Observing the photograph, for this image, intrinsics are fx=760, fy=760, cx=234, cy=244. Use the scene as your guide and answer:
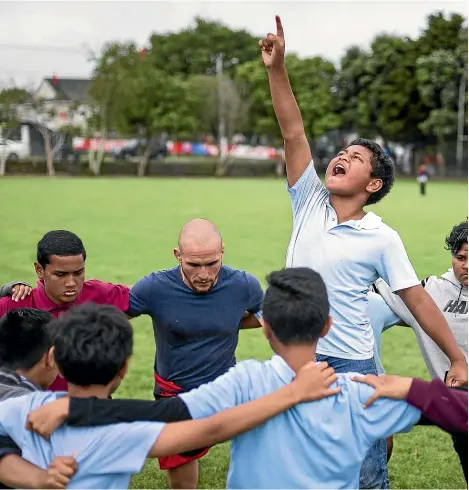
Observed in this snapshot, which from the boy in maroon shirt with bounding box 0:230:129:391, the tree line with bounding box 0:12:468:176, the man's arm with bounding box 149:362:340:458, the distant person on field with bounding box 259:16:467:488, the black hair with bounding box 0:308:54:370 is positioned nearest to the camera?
the man's arm with bounding box 149:362:340:458

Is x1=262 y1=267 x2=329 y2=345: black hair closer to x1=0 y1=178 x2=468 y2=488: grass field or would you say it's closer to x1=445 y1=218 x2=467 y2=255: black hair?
x1=445 y1=218 x2=467 y2=255: black hair

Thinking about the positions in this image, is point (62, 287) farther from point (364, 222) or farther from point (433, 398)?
point (433, 398)

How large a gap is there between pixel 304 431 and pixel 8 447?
980mm

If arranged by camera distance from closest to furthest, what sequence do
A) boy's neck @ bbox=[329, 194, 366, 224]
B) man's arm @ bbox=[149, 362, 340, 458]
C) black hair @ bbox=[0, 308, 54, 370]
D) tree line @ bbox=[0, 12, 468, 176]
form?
man's arm @ bbox=[149, 362, 340, 458], black hair @ bbox=[0, 308, 54, 370], boy's neck @ bbox=[329, 194, 366, 224], tree line @ bbox=[0, 12, 468, 176]

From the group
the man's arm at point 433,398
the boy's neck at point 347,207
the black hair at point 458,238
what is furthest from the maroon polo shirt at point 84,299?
Result: the man's arm at point 433,398

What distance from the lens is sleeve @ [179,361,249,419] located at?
246 centimetres

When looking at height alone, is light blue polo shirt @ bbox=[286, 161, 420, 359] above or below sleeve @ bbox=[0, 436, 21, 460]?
above

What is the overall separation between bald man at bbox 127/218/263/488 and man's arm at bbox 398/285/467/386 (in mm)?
864

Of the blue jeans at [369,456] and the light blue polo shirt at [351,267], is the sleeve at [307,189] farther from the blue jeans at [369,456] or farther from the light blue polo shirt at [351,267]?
the blue jeans at [369,456]

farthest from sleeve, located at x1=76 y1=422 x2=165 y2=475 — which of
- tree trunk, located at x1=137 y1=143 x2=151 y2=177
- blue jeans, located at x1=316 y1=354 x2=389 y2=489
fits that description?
tree trunk, located at x1=137 y1=143 x2=151 y2=177

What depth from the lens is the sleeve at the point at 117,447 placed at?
7.84 ft

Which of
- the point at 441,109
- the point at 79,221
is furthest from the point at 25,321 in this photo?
the point at 441,109

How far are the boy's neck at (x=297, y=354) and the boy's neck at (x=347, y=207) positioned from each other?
51.8 inches

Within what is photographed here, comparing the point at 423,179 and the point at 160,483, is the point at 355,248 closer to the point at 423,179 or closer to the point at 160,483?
the point at 160,483
